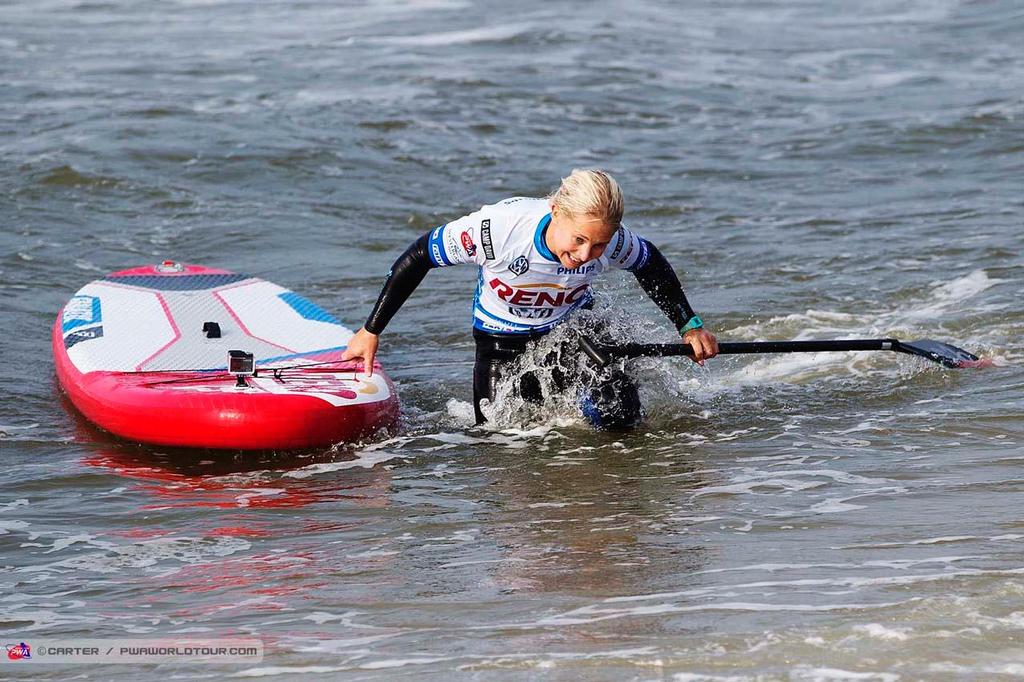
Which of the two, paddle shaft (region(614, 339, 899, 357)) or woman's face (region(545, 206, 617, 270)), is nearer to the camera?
woman's face (region(545, 206, 617, 270))

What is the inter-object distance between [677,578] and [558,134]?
10.1m

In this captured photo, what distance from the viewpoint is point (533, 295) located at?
562 cm

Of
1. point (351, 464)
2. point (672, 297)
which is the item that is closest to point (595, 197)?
point (672, 297)

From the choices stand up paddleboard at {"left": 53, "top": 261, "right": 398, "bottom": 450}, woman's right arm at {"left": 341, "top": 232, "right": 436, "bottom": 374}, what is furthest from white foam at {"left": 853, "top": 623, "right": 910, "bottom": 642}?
stand up paddleboard at {"left": 53, "top": 261, "right": 398, "bottom": 450}

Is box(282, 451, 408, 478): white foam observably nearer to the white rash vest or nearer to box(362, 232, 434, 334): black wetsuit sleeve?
box(362, 232, 434, 334): black wetsuit sleeve

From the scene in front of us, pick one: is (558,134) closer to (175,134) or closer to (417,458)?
(175,134)

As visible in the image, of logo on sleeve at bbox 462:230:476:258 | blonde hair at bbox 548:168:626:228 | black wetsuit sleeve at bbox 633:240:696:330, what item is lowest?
black wetsuit sleeve at bbox 633:240:696:330

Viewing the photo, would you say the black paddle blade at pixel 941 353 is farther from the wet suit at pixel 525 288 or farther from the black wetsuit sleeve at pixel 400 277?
the black wetsuit sleeve at pixel 400 277

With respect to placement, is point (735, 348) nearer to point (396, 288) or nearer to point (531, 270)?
point (531, 270)

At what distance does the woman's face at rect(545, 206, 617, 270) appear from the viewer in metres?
4.98

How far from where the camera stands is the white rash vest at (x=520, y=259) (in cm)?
540

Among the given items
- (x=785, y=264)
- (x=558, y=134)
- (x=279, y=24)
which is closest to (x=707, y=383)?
(x=785, y=264)
